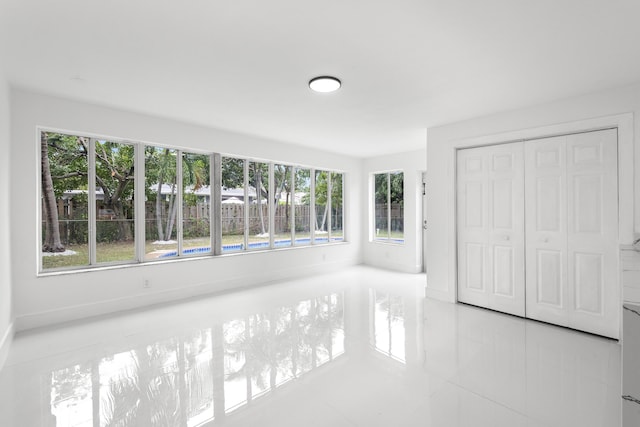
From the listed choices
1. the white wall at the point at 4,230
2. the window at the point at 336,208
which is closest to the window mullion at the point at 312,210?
the window at the point at 336,208

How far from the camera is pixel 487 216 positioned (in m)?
4.30

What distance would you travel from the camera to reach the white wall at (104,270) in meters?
3.55

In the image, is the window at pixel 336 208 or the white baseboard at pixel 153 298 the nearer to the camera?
the white baseboard at pixel 153 298

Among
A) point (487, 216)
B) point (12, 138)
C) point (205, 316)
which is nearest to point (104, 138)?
point (12, 138)

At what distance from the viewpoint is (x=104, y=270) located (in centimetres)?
410

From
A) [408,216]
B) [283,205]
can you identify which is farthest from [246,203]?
[408,216]

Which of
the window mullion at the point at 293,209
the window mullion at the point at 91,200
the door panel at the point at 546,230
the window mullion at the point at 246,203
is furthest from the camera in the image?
the window mullion at the point at 293,209

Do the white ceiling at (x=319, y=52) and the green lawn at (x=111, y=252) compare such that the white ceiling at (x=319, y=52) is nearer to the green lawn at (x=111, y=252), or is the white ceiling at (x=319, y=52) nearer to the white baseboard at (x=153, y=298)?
the green lawn at (x=111, y=252)

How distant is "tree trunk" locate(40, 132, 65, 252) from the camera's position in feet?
Answer: 12.7

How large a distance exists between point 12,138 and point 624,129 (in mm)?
6566

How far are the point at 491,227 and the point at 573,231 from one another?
2.89ft


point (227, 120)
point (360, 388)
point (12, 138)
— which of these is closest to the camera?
point (360, 388)

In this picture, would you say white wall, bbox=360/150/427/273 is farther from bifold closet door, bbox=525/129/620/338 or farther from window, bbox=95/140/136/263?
window, bbox=95/140/136/263

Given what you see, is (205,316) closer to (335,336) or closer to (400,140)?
(335,336)
